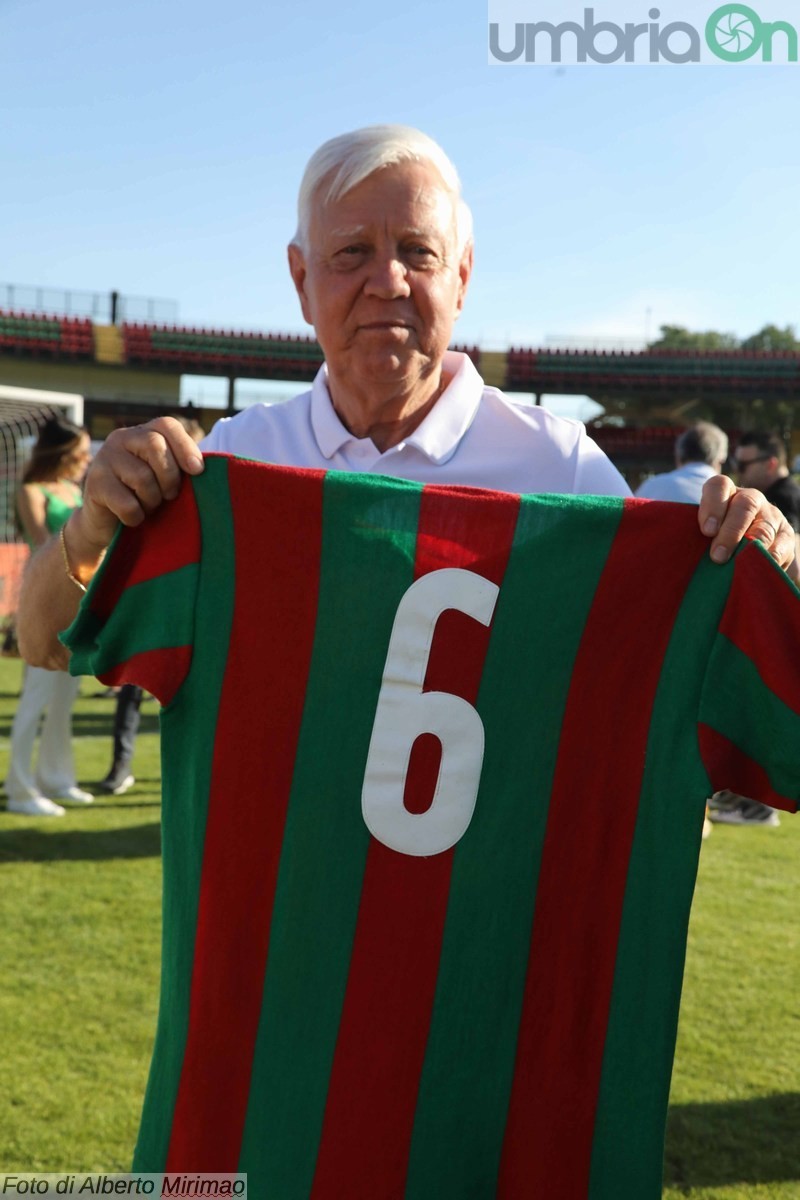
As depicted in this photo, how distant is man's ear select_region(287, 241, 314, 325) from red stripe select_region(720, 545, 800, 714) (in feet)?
2.43

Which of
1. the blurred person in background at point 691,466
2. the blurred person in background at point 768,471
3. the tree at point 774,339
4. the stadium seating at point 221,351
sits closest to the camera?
the blurred person in background at point 691,466

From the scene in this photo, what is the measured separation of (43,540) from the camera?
5441 millimetres

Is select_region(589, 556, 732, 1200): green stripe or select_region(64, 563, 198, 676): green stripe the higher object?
select_region(64, 563, 198, 676): green stripe

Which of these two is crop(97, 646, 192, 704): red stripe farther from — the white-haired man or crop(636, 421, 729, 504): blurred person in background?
crop(636, 421, 729, 504): blurred person in background

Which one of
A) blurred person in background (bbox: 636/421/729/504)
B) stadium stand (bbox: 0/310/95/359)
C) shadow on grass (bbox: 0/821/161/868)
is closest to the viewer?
shadow on grass (bbox: 0/821/161/868)

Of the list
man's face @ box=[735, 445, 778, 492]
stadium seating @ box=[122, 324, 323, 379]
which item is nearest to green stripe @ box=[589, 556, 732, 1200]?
man's face @ box=[735, 445, 778, 492]

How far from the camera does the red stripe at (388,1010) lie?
1.37 meters

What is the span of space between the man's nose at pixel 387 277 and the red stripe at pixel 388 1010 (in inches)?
15.5

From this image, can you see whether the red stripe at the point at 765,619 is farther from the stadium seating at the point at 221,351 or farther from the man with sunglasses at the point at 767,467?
the stadium seating at the point at 221,351

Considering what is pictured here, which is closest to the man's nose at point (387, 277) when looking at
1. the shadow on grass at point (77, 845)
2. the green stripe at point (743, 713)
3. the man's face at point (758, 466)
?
the green stripe at point (743, 713)

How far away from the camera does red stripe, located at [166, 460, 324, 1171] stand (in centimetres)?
142

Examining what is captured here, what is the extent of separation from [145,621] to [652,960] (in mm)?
761

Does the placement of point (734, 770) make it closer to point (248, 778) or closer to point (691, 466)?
point (248, 778)

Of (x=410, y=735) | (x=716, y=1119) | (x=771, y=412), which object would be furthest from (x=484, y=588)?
(x=771, y=412)
